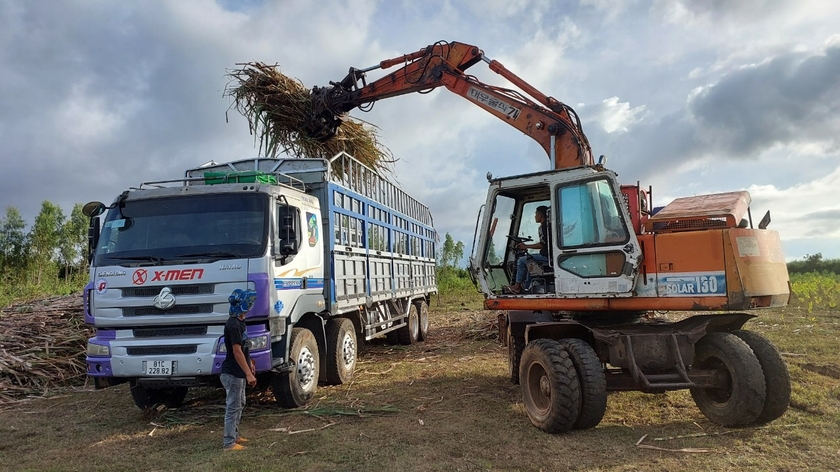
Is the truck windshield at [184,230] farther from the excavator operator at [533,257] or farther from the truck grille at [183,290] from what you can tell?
the excavator operator at [533,257]

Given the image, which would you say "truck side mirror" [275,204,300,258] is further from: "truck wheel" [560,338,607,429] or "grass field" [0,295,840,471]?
"truck wheel" [560,338,607,429]

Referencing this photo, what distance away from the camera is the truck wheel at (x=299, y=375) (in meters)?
6.45

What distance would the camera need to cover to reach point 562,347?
5531 mm

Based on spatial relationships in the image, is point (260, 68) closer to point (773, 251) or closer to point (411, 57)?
point (411, 57)

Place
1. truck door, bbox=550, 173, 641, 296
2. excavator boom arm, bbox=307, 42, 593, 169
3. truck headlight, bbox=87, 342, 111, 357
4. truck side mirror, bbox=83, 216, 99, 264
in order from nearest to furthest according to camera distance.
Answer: truck door, bbox=550, 173, 641, 296, truck headlight, bbox=87, 342, 111, 357, truck side mirror, bbox=83, 216, 99, 264, excavator boom arm, bbox=307, 42, 593, 169

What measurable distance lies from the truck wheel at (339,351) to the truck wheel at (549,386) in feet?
9.84

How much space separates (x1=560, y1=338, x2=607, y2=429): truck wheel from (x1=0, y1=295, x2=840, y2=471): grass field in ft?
0.66

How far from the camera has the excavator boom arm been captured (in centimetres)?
767

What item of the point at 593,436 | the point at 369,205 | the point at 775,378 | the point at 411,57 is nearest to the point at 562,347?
the point at 593,436

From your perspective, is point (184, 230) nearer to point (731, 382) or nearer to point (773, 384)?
point (731, 382)

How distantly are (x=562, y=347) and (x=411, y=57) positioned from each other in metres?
6.18

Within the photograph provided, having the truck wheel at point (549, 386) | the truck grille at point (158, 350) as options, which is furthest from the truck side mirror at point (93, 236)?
the truck wheel at point (549, 386)

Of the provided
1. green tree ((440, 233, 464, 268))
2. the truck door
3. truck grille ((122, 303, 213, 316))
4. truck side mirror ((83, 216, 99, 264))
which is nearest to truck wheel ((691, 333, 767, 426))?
the truck door

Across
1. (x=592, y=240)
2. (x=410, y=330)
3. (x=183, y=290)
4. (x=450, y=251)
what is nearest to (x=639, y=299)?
(x=592, y=240)
